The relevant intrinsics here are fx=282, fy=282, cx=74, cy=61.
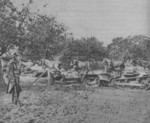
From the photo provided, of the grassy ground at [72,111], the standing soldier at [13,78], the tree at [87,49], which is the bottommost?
the grassy ground at [72,111]

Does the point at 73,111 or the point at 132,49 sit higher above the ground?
the point at 132,49

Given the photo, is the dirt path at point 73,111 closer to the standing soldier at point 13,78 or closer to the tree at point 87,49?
the standing soldier at point 13,78

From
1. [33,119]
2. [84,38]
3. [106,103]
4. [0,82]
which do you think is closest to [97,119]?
[33,119]

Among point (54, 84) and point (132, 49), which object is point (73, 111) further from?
point (132, 49)

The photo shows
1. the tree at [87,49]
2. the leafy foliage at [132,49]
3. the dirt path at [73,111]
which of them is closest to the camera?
the dirt path at [73,111]

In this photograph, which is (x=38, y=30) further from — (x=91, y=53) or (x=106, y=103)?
(x=91, y=53)

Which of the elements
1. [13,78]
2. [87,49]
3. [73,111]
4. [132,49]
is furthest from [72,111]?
[132,49]

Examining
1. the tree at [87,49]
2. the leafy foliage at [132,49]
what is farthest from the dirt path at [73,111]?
the leafy foliage at [132,49]

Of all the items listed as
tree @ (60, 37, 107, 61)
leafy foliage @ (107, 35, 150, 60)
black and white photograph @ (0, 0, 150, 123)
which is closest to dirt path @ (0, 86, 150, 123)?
black and white photograph @ (0, 0, 150, 123)

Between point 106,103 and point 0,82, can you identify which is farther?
point 0,82

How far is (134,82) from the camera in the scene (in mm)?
19594

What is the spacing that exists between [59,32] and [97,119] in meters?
18.3

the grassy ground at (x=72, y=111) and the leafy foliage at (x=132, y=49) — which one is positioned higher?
the leafy foliage at (x=132, y=49)

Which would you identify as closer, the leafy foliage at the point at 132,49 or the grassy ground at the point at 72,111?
the grassy ground at the point at 72,111
